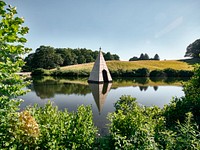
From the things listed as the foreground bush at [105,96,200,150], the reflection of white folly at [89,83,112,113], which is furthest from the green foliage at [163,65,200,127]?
the reflection of white folly at [89,83,112,113]

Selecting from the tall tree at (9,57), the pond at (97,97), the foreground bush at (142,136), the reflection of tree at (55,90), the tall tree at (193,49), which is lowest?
the pond at (97,97)

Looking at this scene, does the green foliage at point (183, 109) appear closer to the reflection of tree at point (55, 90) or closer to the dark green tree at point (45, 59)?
the reflection of tree at point (55, 90)

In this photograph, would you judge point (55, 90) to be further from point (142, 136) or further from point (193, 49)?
point (193, 49)

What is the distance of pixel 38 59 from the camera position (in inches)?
2768

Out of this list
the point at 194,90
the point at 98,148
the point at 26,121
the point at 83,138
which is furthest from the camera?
the point at 194,90

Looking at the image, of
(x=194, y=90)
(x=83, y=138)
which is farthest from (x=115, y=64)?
(x=83, y=138)

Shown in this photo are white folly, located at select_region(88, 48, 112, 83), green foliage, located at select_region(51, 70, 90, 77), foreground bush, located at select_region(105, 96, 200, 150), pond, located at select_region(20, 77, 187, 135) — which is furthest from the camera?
green foliage, located at select_region(51, 70, 90, 77)

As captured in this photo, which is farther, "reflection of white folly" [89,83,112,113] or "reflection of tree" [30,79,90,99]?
"reflection of tree" [30,79,90,99]

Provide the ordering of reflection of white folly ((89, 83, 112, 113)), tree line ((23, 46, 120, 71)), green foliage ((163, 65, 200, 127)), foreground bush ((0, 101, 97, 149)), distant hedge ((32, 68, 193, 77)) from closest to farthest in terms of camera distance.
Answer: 1. foreground bush ((0, 101, 97, 149))
2. green foliage ((163, 65, 200, 127))
3. reflection of white folly ((89, 83, 112, 113))
4. distant hedge ((32, 68, 193, 77))
5. tree line ((23, 46, 120, 71))

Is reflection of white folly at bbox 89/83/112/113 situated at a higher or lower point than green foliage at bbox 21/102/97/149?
lower

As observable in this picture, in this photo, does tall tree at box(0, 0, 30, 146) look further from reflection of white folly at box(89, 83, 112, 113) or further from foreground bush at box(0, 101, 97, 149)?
reflection of white folly at box(89, 83, 112, 113)

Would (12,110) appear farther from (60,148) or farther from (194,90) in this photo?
(194,90)

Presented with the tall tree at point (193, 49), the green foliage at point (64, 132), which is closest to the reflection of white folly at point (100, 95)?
the green foliage at point (64, 132)

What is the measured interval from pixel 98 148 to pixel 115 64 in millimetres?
53024
